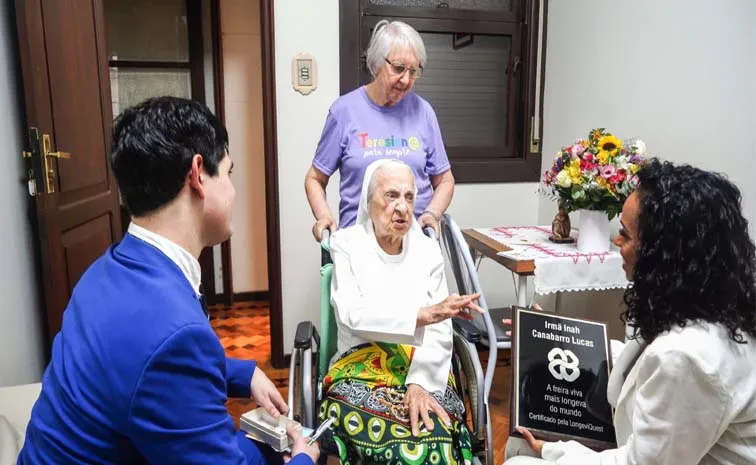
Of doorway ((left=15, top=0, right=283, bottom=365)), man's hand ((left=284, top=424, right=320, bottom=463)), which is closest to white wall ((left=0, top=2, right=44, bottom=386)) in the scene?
doorway ((left=15, top=0, right=283, bottom=365))

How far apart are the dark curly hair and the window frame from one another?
2086 mm

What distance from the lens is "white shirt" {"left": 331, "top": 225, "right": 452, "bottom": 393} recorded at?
1.52 meters

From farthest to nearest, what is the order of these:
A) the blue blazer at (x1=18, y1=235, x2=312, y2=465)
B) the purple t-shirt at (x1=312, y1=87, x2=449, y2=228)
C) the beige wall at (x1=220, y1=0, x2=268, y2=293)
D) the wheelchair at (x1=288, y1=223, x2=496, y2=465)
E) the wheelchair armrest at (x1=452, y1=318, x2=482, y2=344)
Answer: the beige wall at (x1=220, y1=0, x2=268, y2=293) → the purple t-shirt at (x1=312, y1=87, x2=449, y2=228) → the wheelchair armrest at (x1=452, y1=318, x2=482, y2=344) → the wheelchair at (x1=288, y1=223, x2=496, y2=465) → the blue blazer at (x1=18, y1=235, x2=312, y2=465)

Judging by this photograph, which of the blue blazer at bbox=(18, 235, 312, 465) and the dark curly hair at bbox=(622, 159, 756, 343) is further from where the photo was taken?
the dark curly hair at bbox=(622, 159, 756, 343)

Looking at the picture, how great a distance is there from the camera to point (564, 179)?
2199 millimetres

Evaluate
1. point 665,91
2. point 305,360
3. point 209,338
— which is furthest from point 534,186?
point 209,338

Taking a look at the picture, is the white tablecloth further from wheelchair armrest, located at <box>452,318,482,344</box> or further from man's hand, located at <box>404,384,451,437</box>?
man's hand, located at <box>404,384,451,437</box>

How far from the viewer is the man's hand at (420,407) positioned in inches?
55.9

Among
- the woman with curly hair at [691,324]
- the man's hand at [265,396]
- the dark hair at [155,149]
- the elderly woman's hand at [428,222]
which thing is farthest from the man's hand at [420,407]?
the dark hair at [155,149]

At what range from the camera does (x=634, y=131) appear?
8.13 feet

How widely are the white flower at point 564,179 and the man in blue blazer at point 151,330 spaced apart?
1582 mm

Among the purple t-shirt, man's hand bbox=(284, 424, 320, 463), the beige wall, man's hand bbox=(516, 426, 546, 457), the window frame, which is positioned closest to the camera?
man's hand bbox=(284, 424, 320, 463)

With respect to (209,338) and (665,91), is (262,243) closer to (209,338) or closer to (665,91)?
(665,91)

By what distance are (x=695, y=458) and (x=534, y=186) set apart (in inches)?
95.9
